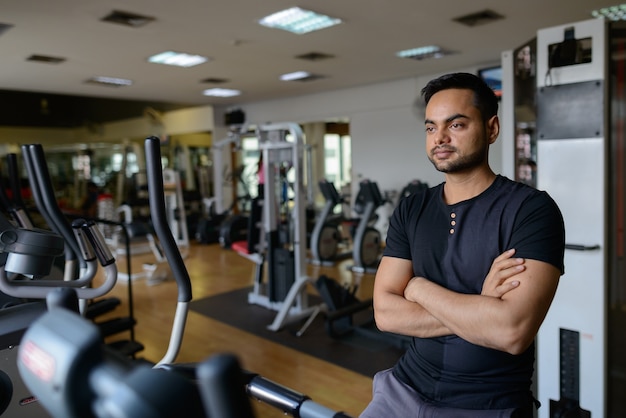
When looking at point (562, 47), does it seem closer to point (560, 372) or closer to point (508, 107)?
point (508, 107)

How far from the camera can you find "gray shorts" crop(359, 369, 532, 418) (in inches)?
42.0

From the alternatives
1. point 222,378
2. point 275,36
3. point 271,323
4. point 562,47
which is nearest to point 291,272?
point 271,323

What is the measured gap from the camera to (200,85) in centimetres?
768

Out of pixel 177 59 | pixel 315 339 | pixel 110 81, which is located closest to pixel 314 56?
pixel 177 59

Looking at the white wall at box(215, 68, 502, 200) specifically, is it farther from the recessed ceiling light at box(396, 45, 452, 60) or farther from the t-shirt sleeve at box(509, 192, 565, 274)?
the t-shirt sleeve at box(509, 192, 565, 274)

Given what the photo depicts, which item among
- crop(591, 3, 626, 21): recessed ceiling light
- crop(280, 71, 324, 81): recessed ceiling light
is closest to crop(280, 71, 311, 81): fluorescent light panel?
crop(280, 71, 324, 81): recessed ceiling light

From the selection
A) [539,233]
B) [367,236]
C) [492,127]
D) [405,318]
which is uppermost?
[492,127]

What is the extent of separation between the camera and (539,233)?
1064mm

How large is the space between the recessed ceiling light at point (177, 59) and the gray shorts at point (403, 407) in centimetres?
506

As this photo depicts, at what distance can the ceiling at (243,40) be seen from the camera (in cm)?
392

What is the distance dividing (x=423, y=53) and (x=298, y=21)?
2026 mm

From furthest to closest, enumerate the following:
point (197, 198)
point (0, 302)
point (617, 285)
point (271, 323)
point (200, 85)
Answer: point (197, 198) → point (200, 85) → point (271, 323) → point (617, 285) → point (0, 302)

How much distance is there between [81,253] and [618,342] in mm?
2566

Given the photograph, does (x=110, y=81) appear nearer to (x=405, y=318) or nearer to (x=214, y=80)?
(x=214, y=80)
